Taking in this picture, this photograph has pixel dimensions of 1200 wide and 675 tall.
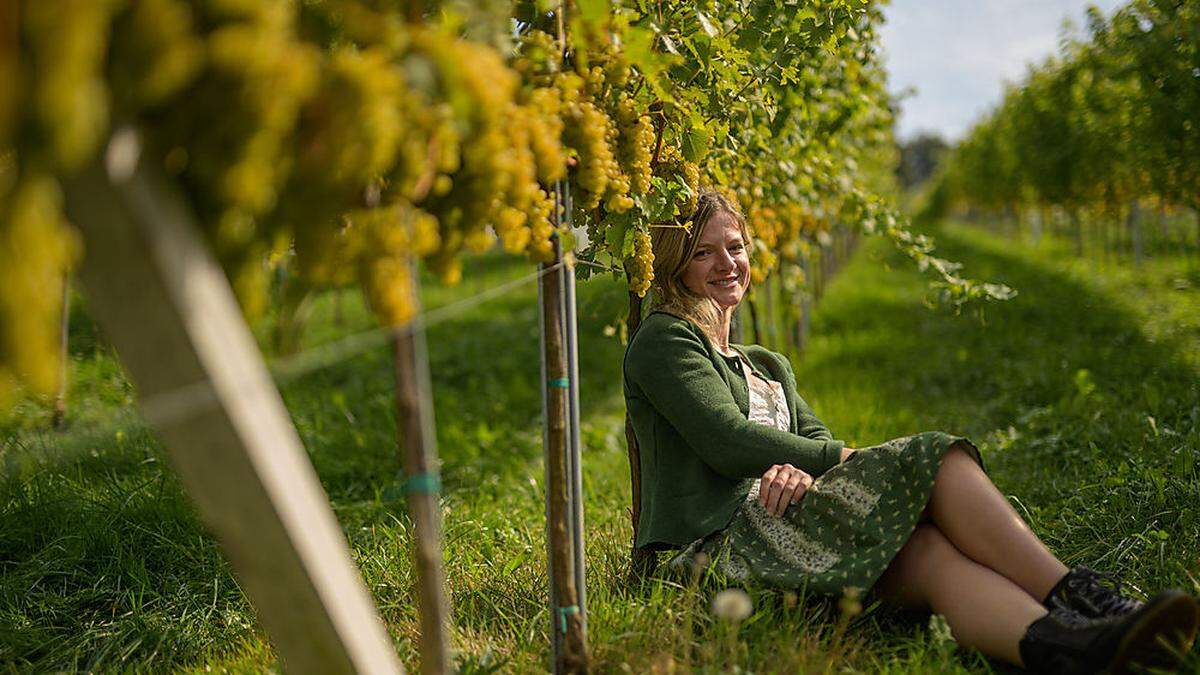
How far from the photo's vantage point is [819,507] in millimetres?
2160

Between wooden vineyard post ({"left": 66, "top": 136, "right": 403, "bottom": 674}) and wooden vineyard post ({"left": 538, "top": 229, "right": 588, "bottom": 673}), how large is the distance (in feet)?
2.09

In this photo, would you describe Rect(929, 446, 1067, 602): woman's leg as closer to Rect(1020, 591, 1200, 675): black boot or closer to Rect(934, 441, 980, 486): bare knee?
Rect(934, 441, 980, 486): bare knee

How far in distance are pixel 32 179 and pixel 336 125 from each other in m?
0.32

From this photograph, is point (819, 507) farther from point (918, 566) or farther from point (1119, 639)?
point (1119, 639)

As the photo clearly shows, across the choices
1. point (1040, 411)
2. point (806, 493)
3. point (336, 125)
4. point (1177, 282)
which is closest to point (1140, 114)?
point (1177, 282)

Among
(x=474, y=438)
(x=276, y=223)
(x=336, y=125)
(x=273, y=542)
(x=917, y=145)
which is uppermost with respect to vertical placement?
(x=917, y=145)

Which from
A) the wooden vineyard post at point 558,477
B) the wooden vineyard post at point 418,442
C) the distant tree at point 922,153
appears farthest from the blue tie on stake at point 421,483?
the distant tree at point 922,153

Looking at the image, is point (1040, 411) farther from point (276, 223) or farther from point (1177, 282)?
point (1177, 282)

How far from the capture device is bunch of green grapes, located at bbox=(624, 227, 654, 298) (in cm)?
216

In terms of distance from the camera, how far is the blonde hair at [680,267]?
2516mm

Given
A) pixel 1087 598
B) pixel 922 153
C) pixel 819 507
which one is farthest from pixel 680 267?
pixel 922 153

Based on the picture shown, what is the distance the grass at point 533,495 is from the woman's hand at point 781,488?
0.81ft

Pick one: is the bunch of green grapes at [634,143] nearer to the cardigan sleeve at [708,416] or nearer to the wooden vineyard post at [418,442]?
the cardigan sleeve at [708,416]

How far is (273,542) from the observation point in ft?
3.87
